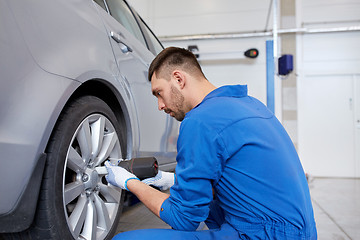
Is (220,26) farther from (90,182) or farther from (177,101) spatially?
(90,182)

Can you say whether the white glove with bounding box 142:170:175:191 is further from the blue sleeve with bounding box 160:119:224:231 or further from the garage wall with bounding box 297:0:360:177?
the garage wall with bounding box 297:0:360:177

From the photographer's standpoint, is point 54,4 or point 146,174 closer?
point 54,4

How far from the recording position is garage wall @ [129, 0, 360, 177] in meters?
6.21

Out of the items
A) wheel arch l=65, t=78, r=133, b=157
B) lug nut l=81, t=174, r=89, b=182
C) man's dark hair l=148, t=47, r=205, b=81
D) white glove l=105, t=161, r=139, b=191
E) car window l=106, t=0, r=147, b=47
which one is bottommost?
white glove l=105, t=161, r=139, b=191

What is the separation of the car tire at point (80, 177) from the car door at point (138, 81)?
24 cm

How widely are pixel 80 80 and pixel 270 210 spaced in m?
0.76

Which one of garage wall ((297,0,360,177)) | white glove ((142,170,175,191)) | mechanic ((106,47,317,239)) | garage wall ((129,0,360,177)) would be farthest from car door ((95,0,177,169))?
garage wall ((297,0,360,177))

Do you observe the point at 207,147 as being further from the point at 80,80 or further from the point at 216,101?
the point at 80,80

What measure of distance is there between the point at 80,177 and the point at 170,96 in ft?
1.50

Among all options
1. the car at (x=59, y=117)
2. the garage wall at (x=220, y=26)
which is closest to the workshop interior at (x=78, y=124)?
the car at (x=59, y=117)

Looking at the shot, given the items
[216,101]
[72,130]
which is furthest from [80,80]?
[216,101]

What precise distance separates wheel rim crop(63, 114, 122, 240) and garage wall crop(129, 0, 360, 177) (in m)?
5.33

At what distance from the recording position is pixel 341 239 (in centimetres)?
182

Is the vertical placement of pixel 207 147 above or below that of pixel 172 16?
below
